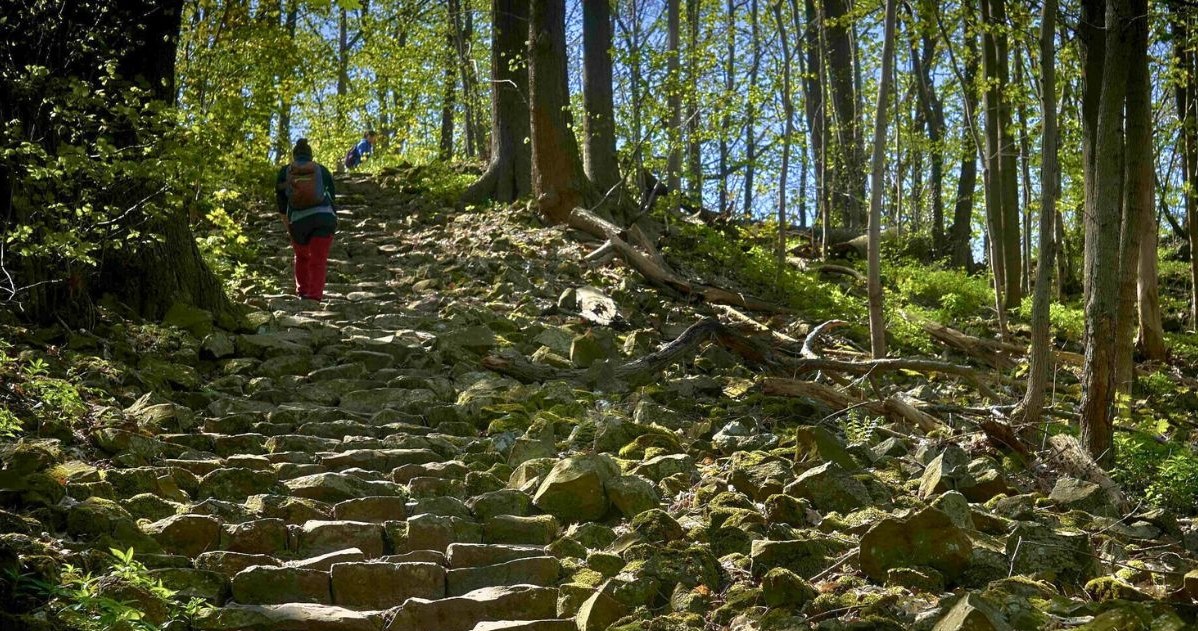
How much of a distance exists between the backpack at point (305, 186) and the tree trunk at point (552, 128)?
4.48 metres

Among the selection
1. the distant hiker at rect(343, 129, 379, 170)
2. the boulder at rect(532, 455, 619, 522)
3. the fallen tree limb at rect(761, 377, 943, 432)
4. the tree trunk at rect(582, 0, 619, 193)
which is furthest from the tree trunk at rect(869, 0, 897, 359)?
the distant hiker at rect(343, 129, 379, 170)

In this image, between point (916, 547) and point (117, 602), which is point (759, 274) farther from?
point (117, 602)

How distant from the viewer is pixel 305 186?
10.6m

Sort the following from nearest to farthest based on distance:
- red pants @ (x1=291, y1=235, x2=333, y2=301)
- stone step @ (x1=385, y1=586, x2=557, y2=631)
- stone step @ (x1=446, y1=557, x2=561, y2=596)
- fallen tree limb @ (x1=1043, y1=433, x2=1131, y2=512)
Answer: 1. stone step @ (x1=385, y1=586, x2=557, y2=631)
2. stone step @ (x1=446, y1=557, x2=561, y2=596)
3. fallen tree limb @ (x1=1043, y1=433, x2=1131, y2=512)
4. red pants @ (x1=291, y1=235, x2=333, y2=301)

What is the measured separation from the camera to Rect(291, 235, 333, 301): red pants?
10.8 metres

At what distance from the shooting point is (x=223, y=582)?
164 inches

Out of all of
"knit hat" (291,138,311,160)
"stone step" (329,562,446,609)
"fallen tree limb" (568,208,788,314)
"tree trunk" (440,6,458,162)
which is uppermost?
"tree trunk" (440,6,458,162)

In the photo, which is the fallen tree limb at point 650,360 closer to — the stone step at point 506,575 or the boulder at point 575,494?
the boulder at point 575,494

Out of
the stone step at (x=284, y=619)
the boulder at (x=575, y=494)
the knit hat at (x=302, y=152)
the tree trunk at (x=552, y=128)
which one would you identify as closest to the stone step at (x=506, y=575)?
the stone step at (x=284, y=619)

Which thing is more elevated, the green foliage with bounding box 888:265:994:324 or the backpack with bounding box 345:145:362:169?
the backpack with bounding box 345:145:362:169

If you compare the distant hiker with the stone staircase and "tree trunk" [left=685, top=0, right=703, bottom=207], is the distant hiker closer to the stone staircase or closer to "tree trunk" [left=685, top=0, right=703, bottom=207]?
"tree trunk" [left=685, top=0, right=703, bottom=207]

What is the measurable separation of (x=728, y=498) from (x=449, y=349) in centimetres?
396

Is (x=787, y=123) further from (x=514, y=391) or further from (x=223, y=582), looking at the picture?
(x=223, y=582)

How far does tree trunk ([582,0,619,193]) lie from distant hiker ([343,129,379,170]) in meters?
8.76
